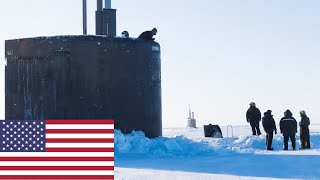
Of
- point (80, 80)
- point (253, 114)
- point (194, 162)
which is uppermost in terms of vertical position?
point (80, 80)

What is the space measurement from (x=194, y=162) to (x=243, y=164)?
3.95 ft

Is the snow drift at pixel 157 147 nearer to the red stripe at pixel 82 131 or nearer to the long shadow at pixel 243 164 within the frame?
the long shadow at pixel 243 164

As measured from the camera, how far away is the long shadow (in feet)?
33.5

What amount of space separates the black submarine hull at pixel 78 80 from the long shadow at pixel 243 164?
1690mm

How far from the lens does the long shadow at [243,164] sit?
10211mm

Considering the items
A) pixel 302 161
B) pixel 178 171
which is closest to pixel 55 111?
pixel 178 171

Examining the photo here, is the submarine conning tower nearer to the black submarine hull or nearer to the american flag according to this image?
the black submarine hull

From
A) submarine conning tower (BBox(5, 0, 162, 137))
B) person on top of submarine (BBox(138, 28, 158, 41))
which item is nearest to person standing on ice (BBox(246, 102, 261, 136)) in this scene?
person on top of submarine (BBox(138, 28, 158, 41))

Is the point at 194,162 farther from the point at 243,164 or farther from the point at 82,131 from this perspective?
the point at 82,131

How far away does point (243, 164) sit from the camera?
471 inches

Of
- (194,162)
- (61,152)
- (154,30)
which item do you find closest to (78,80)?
(154,30)

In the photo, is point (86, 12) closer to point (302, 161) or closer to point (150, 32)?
point (150, 32)

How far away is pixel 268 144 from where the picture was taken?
17.2m

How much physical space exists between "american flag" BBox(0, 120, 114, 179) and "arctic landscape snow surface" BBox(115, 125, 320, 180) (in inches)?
20.6
